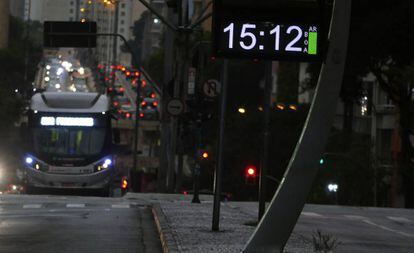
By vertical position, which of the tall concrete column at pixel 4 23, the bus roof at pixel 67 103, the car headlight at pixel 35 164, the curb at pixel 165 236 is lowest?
the curb at pixel 165 236

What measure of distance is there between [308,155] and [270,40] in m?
1.38

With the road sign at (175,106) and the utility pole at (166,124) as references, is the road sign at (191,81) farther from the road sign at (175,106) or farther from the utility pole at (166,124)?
the utility pole at (166,124)

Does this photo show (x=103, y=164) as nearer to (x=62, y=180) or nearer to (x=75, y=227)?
(x=62, y=180)

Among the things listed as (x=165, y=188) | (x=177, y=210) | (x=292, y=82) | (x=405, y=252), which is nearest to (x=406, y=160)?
(x=165, y=188)

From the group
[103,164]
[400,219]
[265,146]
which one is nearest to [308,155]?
[265,146]

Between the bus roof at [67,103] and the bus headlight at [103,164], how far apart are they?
162 centimetres

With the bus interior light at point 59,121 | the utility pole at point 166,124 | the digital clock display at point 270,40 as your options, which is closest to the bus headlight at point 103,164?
the bus interior light at point 59,121

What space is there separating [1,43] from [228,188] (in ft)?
79.8

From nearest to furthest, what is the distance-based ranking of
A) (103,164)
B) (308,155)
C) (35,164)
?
(308,155) < (35,164) < (103,164)

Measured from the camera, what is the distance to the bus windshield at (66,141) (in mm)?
31109

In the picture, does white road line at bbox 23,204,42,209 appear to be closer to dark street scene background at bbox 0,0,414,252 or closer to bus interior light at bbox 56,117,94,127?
dark street scene background at bbox 0,0,414,252

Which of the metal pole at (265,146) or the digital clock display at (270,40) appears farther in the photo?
the metal pole at (265,146)

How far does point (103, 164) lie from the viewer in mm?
31641

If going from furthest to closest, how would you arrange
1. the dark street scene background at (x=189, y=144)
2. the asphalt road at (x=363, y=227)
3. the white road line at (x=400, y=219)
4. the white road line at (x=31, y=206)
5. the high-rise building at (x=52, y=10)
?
the high-rise building at (x=52, y=10) < the white road line at (x=400, y=219) < the white road line at (x=31, y=206) < the asphalt road at (x=363, y=227) < the dark street scene background at (x=189, y=144)
